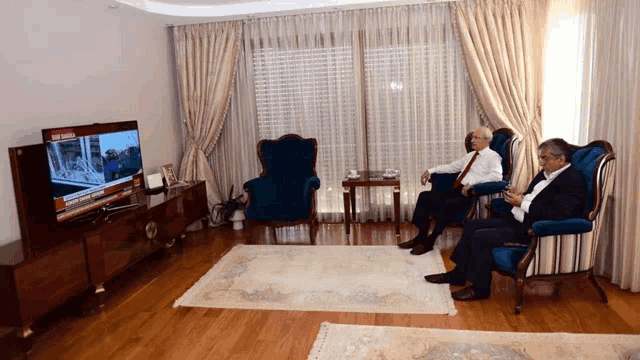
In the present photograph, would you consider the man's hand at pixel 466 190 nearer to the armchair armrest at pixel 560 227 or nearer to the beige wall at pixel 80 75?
the armchair armrest at pixel 560 227

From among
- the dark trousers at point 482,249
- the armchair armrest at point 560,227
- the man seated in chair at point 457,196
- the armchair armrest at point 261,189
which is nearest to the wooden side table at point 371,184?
the man seated in chair at point 457,196

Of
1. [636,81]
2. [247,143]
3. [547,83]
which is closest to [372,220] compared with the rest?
[247,143]

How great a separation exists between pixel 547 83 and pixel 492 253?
2.73 m

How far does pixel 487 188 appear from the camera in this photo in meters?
4.23

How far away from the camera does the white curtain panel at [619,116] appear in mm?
3236

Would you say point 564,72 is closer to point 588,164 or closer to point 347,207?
point 588,164

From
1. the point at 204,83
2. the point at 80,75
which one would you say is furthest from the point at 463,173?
the point at 80,75

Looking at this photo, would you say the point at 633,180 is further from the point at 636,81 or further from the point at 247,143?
the point at 247,143

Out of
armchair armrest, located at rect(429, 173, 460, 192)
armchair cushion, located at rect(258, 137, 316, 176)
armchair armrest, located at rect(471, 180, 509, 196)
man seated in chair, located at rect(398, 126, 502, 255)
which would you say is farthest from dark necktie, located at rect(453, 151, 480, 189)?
armchair cushion, located at rect(258, 137, 316, 176)

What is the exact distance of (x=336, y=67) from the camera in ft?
18.5

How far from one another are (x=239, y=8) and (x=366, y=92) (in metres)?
1.72

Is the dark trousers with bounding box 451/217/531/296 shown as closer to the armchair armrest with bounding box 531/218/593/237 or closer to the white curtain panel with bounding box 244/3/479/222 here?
the armchair armrest with bounding box 531/218/593/237

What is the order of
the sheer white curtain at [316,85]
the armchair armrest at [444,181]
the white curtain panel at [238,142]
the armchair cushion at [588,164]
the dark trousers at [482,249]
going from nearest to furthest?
the armchair cushion at [588,164], the dark trousers at [482,249], the armchair armrest at [444,181], the sheer white curtain at [316,85], the white curtain panel at [238,142]

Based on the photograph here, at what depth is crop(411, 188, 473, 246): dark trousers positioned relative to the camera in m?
4.35
